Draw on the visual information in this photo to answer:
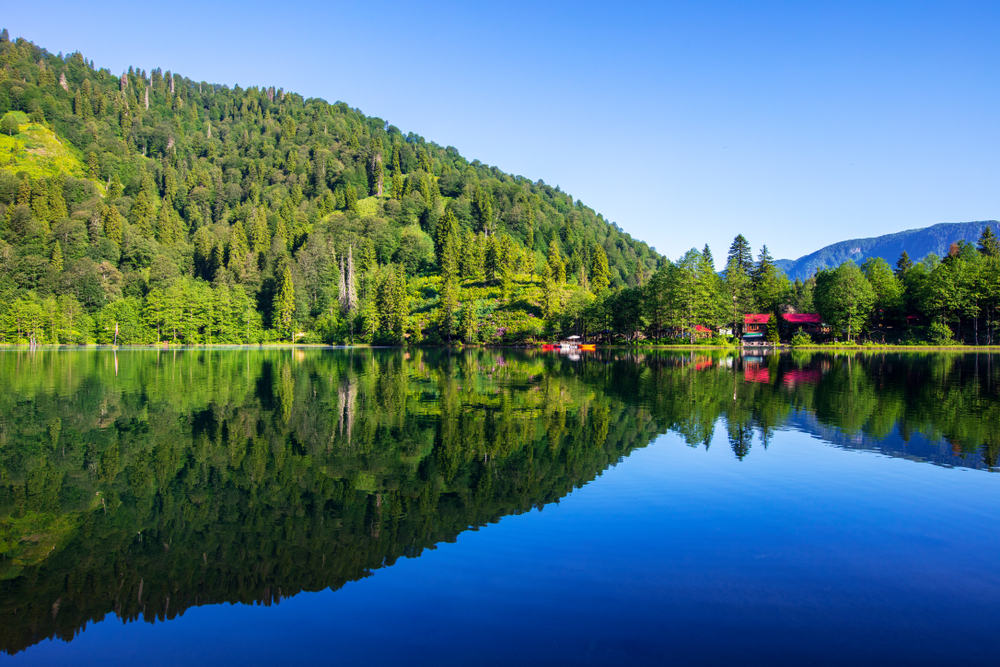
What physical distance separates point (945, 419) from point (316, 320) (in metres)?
130

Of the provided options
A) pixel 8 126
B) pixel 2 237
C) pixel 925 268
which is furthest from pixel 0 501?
pixel 8 126

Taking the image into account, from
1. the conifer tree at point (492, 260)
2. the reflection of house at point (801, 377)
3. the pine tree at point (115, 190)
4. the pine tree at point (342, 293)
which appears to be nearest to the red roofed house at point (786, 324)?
the conifer tree at point (492, 260)

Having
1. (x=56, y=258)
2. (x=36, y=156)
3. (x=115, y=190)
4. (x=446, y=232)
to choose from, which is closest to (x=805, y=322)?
(x=446, y=232)

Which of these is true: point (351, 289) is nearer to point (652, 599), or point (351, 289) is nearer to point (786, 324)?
point (786, 324)

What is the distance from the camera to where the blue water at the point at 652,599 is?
25.3ft

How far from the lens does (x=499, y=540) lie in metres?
11.5

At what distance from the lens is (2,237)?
130750 mm

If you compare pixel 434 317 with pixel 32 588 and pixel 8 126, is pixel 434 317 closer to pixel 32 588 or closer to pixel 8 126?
pixel 32 588

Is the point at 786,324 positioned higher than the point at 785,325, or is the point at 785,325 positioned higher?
the point at 786,324

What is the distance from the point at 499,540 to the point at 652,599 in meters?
3.49

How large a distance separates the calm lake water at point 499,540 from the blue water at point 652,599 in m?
0.05

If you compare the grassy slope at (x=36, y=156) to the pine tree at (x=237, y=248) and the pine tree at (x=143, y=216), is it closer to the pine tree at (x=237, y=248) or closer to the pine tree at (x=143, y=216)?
the pine tree at (x=143, y=216)

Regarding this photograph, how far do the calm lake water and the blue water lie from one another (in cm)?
5

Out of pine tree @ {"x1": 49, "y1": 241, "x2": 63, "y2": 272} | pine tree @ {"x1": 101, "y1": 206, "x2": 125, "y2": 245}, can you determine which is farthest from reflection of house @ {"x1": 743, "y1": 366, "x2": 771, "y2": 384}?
pine tree @ {"x1": 101, "y1": 206, "x2": 125, "y2": 245}
